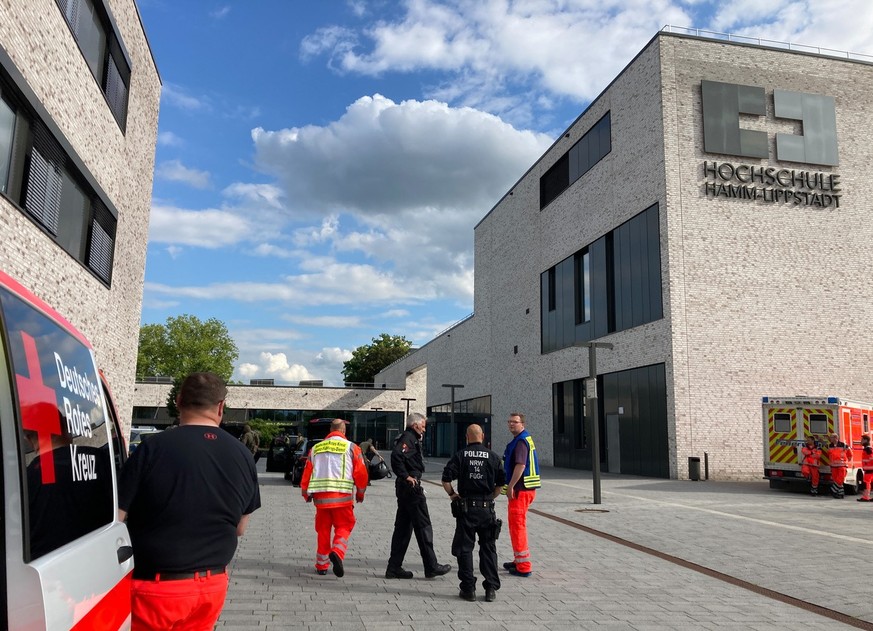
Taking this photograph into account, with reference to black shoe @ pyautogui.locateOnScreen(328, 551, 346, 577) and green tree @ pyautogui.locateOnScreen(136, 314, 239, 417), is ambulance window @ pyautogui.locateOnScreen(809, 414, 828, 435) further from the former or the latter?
green tree @ pyautogui.locateOnScreen(136, 314, 239, 417)

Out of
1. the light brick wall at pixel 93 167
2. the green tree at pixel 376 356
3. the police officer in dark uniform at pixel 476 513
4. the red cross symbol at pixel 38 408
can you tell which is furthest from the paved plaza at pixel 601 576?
the green tree at pixel 376 356

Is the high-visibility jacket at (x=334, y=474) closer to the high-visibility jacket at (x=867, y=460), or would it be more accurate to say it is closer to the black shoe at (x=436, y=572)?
the black shoe at (x=436, y=572)

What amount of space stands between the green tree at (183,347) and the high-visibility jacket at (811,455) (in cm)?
6637

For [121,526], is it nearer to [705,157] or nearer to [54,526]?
[54,526]

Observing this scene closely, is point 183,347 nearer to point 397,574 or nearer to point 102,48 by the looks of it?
point 102,48

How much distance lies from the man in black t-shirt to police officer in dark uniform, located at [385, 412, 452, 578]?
476 centimetres

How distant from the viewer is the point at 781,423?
1986 centimetres

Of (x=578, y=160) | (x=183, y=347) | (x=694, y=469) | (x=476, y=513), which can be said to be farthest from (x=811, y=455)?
(x=183, y=347)

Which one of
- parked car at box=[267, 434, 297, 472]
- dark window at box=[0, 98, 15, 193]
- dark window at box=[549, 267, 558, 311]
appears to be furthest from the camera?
dark window at box=[549, 267, 558, 311]

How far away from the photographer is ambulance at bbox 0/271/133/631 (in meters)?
1.91

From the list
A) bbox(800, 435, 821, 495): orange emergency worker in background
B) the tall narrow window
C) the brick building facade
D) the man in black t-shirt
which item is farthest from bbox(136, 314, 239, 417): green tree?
the man in black t-shirt

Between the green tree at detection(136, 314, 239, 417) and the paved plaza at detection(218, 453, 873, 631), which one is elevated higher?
the green tree at detection(136, 314, 239, 417)

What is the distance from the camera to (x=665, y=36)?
2558cm

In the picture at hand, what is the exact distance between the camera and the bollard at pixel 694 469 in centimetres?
2297
